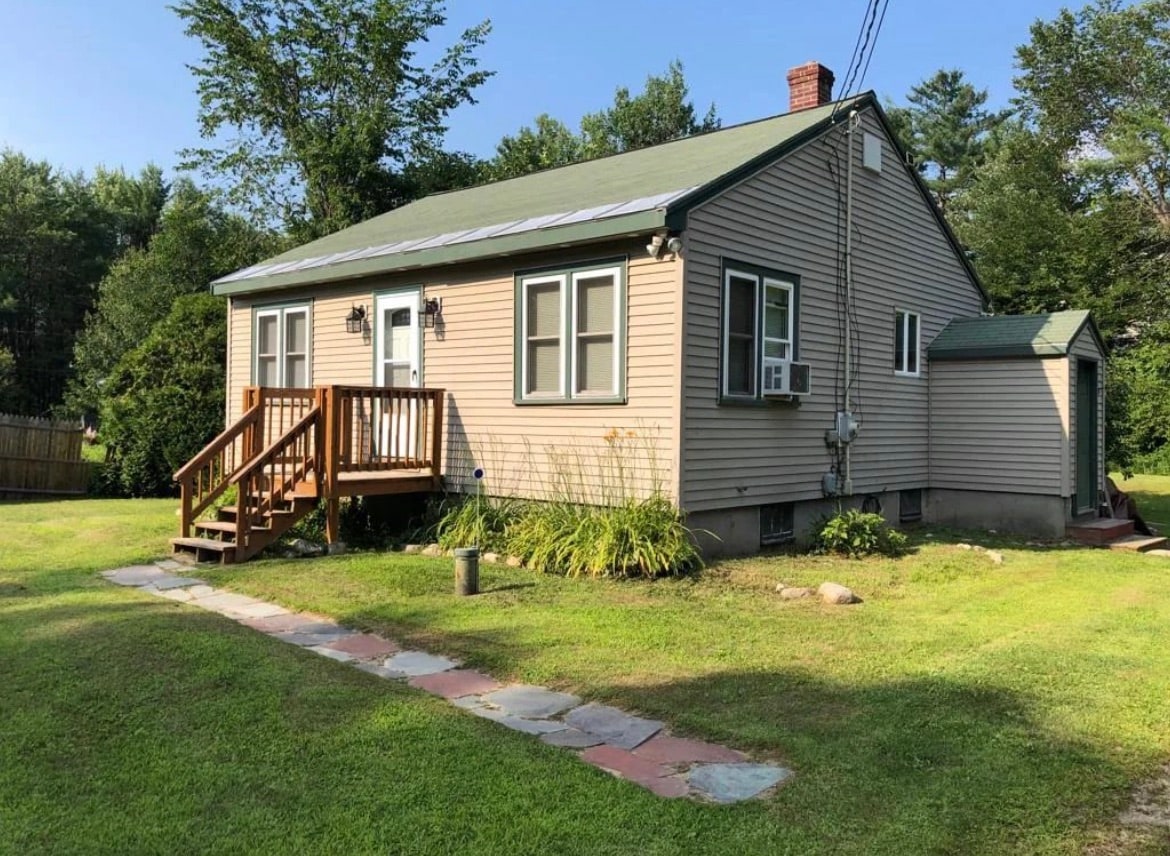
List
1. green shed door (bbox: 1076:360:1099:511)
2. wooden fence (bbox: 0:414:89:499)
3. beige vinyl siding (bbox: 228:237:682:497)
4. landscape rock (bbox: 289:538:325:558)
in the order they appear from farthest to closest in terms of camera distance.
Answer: wooden fence (bbox: 0:414:89:499)
green shed door (bbox: 1076:360:1099:511)
landscape rock (bbox: 289:538:325:558)
beige vinyl siding (bbox: 228:237:682:497)

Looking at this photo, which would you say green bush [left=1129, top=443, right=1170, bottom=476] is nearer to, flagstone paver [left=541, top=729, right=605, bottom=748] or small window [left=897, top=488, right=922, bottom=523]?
small window [left=897, top=488, right=922, bottom=523]

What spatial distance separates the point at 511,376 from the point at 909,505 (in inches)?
237

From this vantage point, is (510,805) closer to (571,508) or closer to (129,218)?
(571,508)

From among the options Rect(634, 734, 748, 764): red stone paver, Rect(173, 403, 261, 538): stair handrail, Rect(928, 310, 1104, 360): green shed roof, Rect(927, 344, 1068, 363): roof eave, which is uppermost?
Rect(928, 310, 1104, 360): green shed roof

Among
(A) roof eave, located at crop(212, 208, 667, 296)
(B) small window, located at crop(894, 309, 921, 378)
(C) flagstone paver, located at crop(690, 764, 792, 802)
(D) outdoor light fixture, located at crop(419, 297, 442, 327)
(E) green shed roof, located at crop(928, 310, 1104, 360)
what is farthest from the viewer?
(B) small window, located at crop(894, 309, 921, 378)

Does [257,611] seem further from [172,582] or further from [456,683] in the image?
[456,683]

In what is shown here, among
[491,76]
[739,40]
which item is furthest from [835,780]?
[491,76]

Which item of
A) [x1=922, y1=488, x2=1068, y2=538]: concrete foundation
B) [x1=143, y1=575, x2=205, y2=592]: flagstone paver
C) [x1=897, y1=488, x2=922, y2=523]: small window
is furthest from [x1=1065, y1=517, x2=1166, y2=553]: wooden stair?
[x1=143, y1=575, x2=205, y2=592]: flagstone paver

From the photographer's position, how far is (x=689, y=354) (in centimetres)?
805

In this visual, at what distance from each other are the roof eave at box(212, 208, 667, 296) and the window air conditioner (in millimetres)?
2218

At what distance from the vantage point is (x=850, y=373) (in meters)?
10.4

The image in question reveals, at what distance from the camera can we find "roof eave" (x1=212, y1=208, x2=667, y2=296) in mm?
7930

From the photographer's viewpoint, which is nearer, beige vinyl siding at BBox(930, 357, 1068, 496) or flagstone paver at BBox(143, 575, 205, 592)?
flagstone paver at BBox(143, 575, 205, 592)

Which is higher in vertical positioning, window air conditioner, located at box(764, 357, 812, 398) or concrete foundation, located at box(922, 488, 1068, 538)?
window air conditioner, located at box(764, 357, 812, 398)
